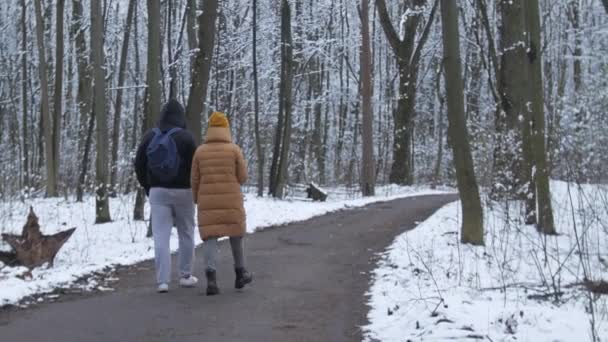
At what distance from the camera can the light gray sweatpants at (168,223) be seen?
7.57 m

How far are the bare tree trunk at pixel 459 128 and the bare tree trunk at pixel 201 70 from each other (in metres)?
4.75

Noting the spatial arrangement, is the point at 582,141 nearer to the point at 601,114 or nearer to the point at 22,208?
the point at 601,114

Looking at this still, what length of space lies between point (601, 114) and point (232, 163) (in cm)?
1367

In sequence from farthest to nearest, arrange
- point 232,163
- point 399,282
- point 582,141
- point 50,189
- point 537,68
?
point 50,189, point 582,141, point 537,68, point 399,282, point 232,163

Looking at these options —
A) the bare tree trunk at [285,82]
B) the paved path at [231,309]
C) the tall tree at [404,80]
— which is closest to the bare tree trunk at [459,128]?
the paved path at [231,309]

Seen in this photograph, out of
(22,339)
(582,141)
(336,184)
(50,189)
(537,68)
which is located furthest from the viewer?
(336,184)

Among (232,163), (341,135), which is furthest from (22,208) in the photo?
(341,135)

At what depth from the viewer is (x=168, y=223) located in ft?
25.1

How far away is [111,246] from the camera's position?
43.9 ft

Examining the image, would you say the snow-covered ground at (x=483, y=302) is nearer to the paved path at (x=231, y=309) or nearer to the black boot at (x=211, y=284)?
the paved path at (x=231, y=309)

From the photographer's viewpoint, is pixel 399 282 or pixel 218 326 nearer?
pixel 218 326

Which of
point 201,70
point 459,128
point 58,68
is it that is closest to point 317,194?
point 58,68

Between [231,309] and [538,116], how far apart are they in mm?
9061

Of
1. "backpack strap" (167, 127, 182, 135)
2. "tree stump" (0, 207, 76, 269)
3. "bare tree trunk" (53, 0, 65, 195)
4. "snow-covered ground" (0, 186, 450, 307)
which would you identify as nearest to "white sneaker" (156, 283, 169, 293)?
"snow-covered ground" (0, 186, 450, 307)
